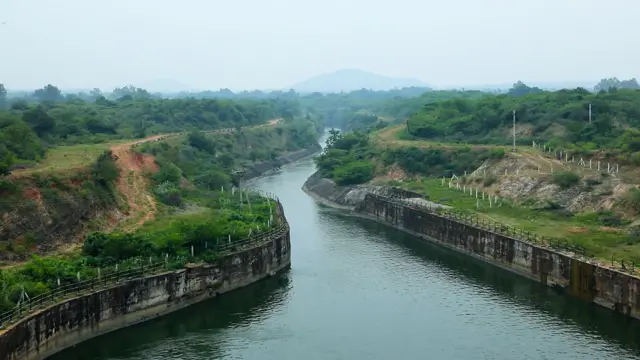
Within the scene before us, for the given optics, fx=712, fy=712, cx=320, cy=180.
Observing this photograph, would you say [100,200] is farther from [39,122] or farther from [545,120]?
[545,120]

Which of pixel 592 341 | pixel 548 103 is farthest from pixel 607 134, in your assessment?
pixel 592 341

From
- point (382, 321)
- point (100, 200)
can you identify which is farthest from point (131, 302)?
point (382, 321)

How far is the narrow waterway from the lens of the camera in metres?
41.7

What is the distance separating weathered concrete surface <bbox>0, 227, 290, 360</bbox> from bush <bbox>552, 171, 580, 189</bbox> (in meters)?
29.7

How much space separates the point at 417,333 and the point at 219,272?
15.3m

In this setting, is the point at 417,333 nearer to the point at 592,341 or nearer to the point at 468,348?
the point at 468,348

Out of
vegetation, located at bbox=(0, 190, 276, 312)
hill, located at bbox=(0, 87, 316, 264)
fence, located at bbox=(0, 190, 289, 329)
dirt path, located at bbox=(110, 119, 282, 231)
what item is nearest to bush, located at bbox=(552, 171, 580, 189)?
vegetation, located at bbox=(0, 190, 276, 312)

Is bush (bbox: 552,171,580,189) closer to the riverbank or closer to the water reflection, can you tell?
the water reflection

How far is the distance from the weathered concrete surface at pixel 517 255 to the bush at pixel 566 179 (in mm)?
12049

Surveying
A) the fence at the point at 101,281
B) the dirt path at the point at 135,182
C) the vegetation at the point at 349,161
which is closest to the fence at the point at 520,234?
the vegetation at the point at 349,161

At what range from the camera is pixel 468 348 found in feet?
138

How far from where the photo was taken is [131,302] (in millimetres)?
45125

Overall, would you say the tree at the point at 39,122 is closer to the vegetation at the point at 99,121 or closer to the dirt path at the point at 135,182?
the vegetation at the point at 99,121

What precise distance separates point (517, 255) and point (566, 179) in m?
16.0
